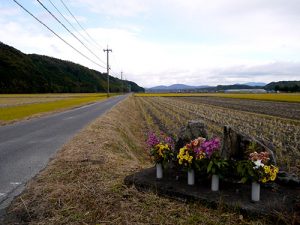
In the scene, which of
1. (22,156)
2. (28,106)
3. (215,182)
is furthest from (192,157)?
(28,106)

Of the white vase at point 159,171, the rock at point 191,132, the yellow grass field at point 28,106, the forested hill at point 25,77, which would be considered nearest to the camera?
the white vase at point 159,171

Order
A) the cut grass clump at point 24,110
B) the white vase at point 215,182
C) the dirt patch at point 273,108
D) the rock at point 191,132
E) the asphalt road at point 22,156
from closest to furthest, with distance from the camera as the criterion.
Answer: the white vase at point 215,182
the asphalt road at point 22,156
the rock at point 191,132
the cut grass clump at point 24,110
the dirt patch at point 273,108

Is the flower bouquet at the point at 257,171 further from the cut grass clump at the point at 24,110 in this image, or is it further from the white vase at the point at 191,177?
the cut grass clump at the point at 24,110

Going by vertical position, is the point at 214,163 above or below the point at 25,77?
below

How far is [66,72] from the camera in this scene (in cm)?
17388

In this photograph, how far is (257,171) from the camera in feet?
16.0

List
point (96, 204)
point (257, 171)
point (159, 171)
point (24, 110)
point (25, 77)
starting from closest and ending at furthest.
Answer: point (257, 171)
point (96, 204)
point (159, 171)
point (24, 110)
point (25, 77)

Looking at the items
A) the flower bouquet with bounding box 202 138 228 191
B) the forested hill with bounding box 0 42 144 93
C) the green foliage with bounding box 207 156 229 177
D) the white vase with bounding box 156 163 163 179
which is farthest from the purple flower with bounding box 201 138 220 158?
the forested hill with bounding box 0 42 144 93

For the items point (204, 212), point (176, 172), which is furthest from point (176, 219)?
point (176, 172)

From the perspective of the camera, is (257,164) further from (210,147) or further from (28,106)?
(28,106)

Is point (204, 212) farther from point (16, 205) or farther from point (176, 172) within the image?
point (16, 205)

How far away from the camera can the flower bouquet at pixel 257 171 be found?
15.8 ft

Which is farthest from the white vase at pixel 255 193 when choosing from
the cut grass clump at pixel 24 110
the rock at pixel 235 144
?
the cut grass clump at pixel 24 110

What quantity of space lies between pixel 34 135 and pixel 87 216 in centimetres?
1019
